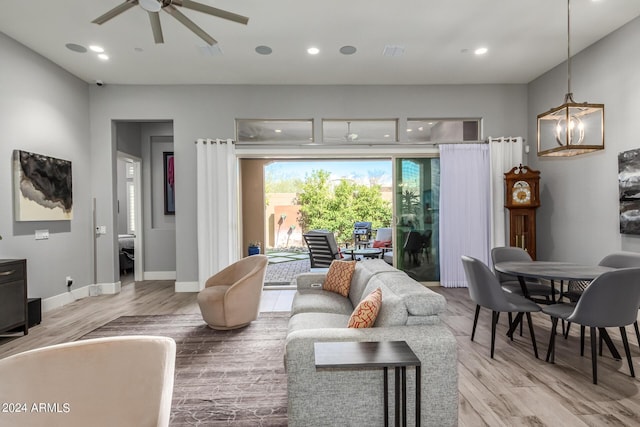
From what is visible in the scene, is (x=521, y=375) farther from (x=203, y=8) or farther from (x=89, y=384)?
(x=203, y=8)

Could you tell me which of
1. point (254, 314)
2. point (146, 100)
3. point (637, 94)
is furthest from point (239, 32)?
point (637, 94)

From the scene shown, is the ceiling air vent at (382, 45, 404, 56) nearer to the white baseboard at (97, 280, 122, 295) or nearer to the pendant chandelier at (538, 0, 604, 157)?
the pendant chandelier at (538, 0, 604, 157)

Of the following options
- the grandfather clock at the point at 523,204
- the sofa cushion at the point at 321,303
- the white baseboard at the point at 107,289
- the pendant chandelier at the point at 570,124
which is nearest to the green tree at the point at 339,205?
the grandfather clock at the point at 523,204

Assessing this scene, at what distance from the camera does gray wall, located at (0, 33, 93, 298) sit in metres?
3.97

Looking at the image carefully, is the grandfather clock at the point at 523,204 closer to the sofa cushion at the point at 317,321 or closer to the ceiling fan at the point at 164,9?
the sofa cushion at the point at 317,321

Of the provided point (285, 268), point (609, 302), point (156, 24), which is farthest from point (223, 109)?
point (609, 302)

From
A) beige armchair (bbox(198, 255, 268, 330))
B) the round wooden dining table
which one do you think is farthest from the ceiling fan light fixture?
the round wooden dining table

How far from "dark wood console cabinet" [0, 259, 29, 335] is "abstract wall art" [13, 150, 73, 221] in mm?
802

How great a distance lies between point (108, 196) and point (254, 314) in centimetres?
341

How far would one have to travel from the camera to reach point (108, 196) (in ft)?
18.0

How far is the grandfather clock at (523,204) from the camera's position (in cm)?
511

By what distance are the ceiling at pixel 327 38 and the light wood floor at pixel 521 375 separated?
3267mm

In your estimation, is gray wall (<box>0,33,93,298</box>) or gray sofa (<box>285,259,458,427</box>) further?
gray wall (<box>0,33,93,298</box>)

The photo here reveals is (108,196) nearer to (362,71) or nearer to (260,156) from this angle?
(260,156)
